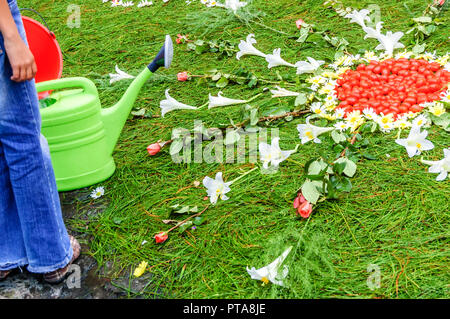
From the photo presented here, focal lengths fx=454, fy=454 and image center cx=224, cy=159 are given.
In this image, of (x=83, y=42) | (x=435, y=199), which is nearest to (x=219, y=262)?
(x=435, y=199)

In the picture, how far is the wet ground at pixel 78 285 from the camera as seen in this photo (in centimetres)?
162

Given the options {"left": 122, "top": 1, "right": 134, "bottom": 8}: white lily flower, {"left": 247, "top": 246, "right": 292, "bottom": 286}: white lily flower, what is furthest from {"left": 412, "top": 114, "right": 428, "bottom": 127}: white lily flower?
{"left": 122, "top": 1, "right": 134, "bottom": 8}: white lily flower

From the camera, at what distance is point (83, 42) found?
3.70 m

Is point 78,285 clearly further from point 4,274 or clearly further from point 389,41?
point 389,41

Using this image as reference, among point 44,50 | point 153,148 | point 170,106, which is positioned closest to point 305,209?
point 153,148

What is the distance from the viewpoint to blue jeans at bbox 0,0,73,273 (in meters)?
1.40

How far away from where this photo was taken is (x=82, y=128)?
79.3 inches

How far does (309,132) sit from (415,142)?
1.56 feet

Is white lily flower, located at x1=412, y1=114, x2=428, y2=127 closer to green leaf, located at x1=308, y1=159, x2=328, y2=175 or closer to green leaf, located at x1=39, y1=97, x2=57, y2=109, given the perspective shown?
green leaf, located at x1=308, y1=159, x2=328, y2=175

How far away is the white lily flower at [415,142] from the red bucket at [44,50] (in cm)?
164

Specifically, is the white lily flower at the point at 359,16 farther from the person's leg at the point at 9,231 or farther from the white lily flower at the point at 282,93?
the person's leg at the point at 9,231

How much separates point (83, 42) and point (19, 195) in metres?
2.46

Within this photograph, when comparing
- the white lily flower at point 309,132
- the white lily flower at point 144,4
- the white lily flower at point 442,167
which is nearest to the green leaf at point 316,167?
the white lily flower at point 309,132

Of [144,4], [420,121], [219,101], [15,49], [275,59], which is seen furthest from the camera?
[144,4]
